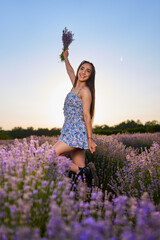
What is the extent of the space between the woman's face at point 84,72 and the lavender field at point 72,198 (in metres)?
1.11

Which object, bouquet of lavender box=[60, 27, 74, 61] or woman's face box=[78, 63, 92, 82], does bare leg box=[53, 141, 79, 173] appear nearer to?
woman's face box=[78, 63, 92, 82]

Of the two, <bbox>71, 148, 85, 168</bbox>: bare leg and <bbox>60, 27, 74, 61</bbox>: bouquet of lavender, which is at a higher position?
<bbox>60, 27, 74, 61</bbox>: bouquet of lavender

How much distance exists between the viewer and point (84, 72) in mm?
3582

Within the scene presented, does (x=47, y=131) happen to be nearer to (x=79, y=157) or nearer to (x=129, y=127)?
(x=129, y=127)

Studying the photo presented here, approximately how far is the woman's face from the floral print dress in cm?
35

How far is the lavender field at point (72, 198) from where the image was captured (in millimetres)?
1122

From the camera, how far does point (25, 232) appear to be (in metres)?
0.98

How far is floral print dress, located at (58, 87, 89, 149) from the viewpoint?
317 centimetres

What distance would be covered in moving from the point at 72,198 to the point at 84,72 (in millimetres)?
2201

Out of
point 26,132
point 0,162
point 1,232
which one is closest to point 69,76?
point 0,162

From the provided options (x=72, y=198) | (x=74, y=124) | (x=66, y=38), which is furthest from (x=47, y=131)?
(x=72, y=198)

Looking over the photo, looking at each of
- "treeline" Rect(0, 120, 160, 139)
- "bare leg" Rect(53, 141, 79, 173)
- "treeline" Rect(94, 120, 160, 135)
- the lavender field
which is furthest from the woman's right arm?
"treeline" Rect(94, 120, 160, 135)

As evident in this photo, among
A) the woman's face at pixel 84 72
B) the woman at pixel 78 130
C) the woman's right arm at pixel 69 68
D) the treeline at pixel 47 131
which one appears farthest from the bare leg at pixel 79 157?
the treeline at pixel 47 131

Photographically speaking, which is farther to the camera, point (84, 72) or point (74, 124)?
point (84, 72)
